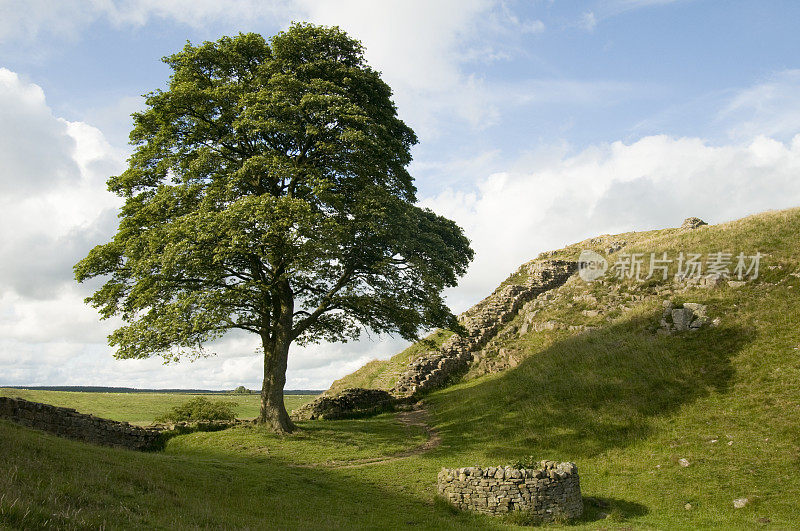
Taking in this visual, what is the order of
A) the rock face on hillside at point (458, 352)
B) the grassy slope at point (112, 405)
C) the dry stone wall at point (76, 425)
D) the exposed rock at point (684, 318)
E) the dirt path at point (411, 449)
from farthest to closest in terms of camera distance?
1. the rock face on hillside at point (458, 352)
2. the grassy slope at point (112, 405)
3. the exposed rock at point (684, 318)
4. the dirt path at point (411, 449)
5. the dry stone wall at point (76, 425)

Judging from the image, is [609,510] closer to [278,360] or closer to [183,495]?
[183,495]

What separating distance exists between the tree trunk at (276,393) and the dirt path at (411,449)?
5.13m

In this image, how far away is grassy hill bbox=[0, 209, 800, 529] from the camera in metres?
12.9

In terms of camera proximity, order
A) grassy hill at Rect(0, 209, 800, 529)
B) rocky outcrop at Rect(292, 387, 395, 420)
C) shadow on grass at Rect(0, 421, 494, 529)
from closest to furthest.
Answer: shadow on grass at Rect(0, 421, 494, 529)
grassy hill at Rect(0, 209, 800, 529)
rocky outcrop at Rect(292, 387, 395, 420)

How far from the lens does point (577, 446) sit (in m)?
22.5

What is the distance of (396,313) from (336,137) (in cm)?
983

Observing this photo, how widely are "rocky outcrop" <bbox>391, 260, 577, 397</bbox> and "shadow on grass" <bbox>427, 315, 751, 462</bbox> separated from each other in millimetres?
7151

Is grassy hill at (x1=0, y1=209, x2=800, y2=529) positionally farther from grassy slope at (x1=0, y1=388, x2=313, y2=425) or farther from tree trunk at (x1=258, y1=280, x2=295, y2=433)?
grassy slope at (x1=0, y1=388, x2=313, y2=425)

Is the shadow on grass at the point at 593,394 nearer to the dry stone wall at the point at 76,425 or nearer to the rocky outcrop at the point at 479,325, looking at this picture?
the rocky outcrop at the point at 479,325

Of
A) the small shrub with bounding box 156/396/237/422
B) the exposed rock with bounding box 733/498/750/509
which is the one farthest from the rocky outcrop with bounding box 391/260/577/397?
the exposed rock with bounding box 733/498/750/509

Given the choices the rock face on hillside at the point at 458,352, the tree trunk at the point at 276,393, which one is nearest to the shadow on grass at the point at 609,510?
the tree trunk at the point at 276,393

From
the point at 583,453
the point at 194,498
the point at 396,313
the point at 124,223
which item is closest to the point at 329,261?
the point at 396,313

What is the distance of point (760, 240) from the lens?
34656 millimetres

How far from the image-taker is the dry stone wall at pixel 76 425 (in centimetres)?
1992
